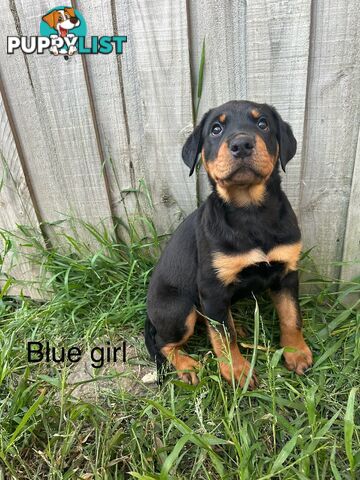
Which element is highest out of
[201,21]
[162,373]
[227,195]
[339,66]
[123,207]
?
[201,21]

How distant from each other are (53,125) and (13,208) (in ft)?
2.42

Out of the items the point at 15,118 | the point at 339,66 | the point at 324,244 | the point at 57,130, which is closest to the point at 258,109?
the point at 339,66

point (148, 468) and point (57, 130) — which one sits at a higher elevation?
point (57, 130)

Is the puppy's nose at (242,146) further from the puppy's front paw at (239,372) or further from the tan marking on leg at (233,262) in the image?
the puppy's front paw at (239,372)

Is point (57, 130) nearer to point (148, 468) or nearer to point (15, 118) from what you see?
point (15, 118)

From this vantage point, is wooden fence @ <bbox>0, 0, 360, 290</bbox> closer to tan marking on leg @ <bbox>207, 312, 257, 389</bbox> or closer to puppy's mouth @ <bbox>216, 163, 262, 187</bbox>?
puppy's mouth @ <bbox>216, 163, 262, 187</bbox>

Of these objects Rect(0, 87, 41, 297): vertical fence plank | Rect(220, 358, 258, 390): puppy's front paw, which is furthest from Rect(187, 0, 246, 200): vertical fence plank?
Rect(220, 358, 258, 390): puppy's front paw

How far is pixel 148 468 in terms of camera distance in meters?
1.78

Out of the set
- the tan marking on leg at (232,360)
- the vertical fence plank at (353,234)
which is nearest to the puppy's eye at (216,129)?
the vertical fence plank at (353,234)

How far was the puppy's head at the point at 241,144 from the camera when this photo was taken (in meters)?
1.85

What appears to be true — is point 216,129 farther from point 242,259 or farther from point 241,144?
point 242,259

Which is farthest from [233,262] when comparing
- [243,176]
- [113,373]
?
[113,373]

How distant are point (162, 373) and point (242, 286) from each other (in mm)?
698

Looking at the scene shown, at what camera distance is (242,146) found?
5.95ft
